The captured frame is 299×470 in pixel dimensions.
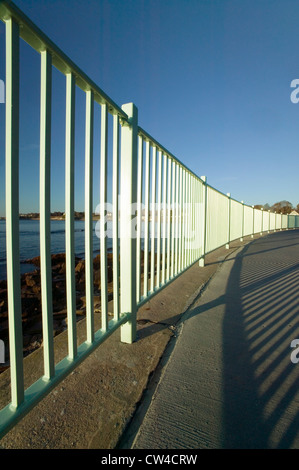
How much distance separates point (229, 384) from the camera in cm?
133

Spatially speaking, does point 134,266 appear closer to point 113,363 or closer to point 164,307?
point 113,363

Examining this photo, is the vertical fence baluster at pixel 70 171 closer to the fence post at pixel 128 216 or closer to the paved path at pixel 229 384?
the fence post at pixel 128 216

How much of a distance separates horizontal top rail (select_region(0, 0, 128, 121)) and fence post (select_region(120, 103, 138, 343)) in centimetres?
38

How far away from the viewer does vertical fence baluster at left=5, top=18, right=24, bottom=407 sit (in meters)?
0.78

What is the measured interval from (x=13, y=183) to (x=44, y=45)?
63cm

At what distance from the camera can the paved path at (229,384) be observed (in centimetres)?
101

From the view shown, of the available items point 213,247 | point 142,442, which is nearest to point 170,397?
point 142,442

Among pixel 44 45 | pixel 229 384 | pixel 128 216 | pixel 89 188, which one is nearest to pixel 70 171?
pixel 89 188

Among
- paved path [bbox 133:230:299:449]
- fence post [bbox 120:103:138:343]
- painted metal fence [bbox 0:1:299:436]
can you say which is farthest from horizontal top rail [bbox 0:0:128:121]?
paved path [bbox 133:230:299:449]

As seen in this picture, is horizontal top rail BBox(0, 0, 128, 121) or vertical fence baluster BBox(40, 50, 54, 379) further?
vertical fence baluster BBox(40, 50, 54, 379)

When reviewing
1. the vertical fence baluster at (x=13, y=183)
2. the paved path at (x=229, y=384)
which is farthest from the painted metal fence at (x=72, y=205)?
the paved path at (x=229, y=384)

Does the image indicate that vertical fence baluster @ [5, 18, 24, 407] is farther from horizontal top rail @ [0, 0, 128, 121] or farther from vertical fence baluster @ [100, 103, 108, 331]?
vertical fence baluster @ [100, 103, 108, 331]

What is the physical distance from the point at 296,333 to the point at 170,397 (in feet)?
4.47
